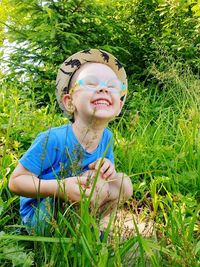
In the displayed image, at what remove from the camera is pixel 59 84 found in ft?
7.61

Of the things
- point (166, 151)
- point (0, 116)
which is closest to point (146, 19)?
point (0, 116)

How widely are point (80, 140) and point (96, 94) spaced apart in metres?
0.23

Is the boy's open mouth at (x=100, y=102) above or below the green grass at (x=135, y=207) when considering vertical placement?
above

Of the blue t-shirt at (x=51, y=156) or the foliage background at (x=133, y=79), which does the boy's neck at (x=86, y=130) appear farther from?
the foliage background at (x=133, y=79)

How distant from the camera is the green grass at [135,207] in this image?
4.89 ft

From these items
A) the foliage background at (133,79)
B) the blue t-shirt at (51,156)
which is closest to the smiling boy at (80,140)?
the blue t-shirt at (51,156)

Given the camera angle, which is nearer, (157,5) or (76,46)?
(76,46)

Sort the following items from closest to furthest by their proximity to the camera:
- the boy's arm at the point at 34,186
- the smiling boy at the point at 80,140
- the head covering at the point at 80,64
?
the boy's arm at the point at 34,186 → the smiling boy at the point at 80,140 → the head covering at the point at 80,64

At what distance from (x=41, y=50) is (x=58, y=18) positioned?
1.67 feet

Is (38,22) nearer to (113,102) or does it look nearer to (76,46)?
(76,46)

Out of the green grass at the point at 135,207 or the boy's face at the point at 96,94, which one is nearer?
the green grass at the point at 135,207

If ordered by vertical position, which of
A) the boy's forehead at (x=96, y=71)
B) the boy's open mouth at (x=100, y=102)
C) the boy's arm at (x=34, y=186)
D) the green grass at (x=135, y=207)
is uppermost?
the boy's forehead at (x=96, y=71)

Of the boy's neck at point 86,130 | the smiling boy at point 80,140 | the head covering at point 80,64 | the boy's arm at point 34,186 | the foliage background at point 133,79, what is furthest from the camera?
the foliage background at point 133,79

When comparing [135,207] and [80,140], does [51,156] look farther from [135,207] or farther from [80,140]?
[135,207]
